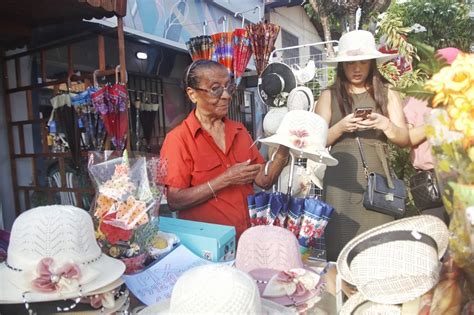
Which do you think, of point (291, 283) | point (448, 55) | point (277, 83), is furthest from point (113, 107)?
point (448, 55)

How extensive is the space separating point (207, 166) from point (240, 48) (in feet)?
6.32

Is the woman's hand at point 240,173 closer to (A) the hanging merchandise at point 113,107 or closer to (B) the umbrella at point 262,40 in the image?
(A) the hanging merchandise at point 113,107

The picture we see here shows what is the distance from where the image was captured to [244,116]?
7.34 metres

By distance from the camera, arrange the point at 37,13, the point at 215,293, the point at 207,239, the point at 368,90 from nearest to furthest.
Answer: the point at 215,293
the point at 207,239
the point at 368,90
the point at 37,13

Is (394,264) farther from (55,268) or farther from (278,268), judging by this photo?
(55,268)

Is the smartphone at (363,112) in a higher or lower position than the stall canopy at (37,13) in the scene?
lower

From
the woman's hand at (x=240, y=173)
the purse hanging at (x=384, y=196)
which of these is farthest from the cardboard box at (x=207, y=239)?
the purse hanging at (x=384, y=196)

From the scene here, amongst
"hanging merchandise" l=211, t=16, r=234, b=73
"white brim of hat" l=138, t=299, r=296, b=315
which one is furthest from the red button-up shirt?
"hanging merchandise" l=211, t=16, r=234, b=73

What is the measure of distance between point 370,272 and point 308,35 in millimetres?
12296

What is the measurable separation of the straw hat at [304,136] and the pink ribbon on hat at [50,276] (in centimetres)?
91

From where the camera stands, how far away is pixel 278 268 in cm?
127

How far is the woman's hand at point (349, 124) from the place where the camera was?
184 centimetres

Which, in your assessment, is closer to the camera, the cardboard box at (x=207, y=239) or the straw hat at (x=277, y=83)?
the cardboard box at (x=207, y=239)

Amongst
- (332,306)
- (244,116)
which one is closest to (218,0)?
(244,116)
